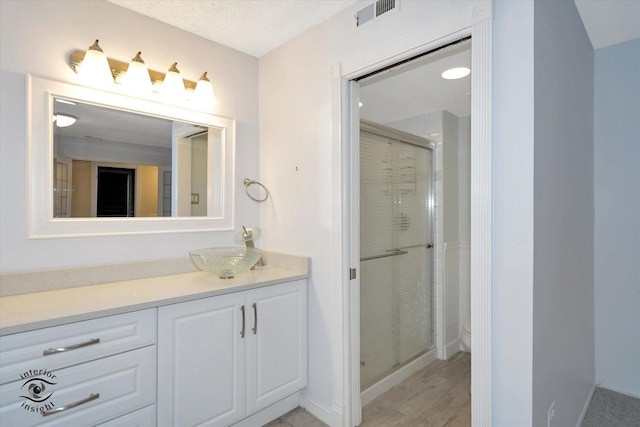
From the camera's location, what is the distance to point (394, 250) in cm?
278

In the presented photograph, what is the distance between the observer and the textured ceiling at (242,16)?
6.13ft

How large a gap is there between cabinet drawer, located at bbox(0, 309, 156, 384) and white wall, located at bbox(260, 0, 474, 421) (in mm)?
960

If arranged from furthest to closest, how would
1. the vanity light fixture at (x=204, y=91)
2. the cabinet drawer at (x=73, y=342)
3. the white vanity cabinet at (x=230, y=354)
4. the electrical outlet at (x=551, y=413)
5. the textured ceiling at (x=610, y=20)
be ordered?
the vanity light fixture at (x=204, y=91) → the textured ceiling at (x=610, y=20) → the white vanity cabinet at (x=230, y=354) → the electrical outlet at (x=551, y=413) → the cabinet drawer at (x=73, y=342)

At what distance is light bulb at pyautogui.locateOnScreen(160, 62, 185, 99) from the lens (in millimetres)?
2021

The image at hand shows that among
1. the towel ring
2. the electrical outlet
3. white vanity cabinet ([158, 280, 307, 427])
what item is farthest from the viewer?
the towel ring

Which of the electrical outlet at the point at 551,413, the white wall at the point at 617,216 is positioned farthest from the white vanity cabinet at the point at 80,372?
the white wall at the point at 617,216

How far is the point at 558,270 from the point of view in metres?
1.60

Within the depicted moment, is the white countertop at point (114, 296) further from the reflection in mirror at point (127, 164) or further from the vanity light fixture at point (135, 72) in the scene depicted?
the vanity light fixture at point (135, 72)

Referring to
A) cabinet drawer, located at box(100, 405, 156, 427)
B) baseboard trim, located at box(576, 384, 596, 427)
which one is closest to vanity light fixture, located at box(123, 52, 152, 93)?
cabinet drawer, located at box(100, 405, 156, 427)

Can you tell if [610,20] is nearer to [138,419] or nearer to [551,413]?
[551,413]

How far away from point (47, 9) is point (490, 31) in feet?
6.80

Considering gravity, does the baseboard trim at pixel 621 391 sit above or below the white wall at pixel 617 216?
below

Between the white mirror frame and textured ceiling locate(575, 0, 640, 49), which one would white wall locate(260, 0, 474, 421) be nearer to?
the white mirror frame

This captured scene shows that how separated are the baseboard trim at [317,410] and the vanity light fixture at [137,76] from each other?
212 centimetres
